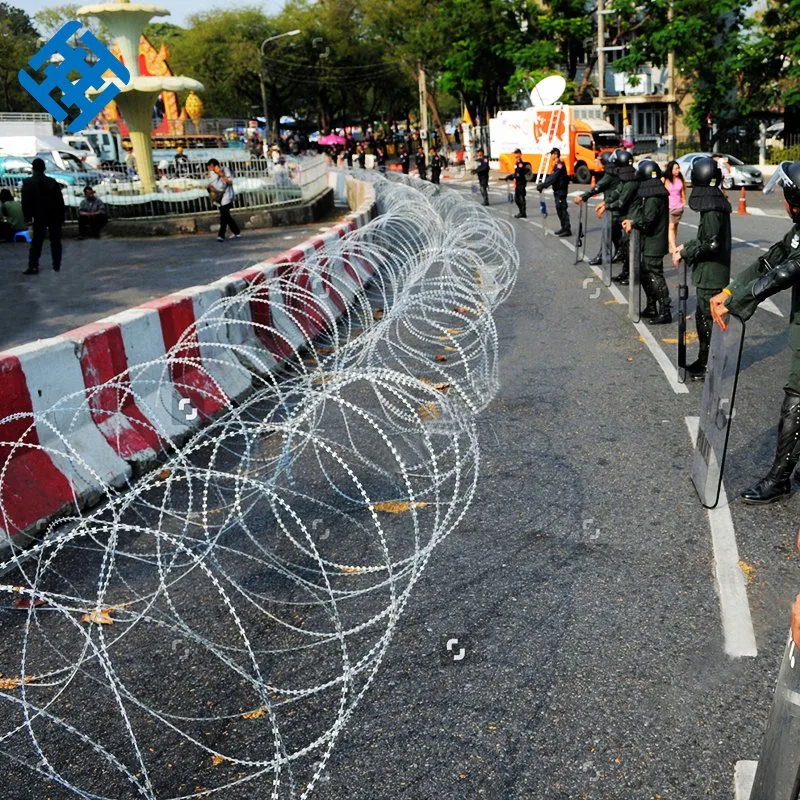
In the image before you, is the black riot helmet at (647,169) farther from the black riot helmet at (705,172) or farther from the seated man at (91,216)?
the seated man at (91,216)

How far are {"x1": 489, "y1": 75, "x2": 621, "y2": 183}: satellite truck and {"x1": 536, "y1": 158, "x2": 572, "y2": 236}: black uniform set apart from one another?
701 inches

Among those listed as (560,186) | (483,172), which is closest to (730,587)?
(560,186)

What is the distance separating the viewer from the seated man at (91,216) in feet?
79.5

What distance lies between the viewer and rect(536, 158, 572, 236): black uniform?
19.7 meters

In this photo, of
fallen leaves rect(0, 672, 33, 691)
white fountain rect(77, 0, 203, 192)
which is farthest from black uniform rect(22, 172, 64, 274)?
fallen leaves rect(0, 672, 33, 691)

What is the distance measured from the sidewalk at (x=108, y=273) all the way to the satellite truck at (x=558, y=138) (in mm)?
18334

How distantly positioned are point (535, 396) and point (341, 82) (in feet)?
261

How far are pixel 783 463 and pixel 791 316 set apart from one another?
0.86m

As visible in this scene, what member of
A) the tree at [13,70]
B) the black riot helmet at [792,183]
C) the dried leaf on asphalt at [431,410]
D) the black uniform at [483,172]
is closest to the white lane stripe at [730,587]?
the black riot helmet at [792,183]

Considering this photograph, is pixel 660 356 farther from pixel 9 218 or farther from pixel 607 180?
pixel 9 218

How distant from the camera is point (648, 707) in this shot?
366 cm

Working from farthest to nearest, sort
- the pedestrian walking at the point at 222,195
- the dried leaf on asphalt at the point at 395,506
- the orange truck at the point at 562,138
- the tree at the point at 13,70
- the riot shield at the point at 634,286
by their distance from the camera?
the tree at the point at 13,70
the orange truck at the point at 562,138
the pedestrian walking at the point at 222,195
the riot shield at the point at 634,286
the dried leaf on asphalt at the point at 395,506

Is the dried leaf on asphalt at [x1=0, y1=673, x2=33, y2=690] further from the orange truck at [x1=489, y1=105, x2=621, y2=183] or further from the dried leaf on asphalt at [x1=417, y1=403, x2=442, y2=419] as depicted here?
the orange truck at [x1=489, y1=105, x2=621, y2=183]

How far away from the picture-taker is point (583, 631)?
4230mm
